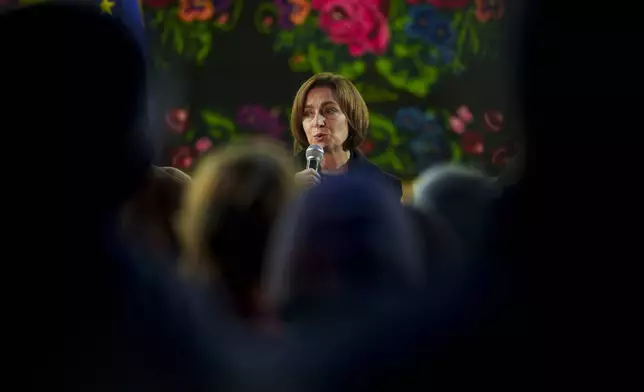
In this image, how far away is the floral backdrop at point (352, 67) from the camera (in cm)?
234

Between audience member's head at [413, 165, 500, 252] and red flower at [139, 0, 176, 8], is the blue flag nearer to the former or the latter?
audience member's head at [413, 165, 500, 252]

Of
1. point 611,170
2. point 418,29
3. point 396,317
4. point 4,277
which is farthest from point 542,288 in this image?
point 418,29

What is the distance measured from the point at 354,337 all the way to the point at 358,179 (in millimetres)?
151

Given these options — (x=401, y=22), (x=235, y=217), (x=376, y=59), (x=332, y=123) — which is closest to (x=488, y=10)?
(x=401, y=22)

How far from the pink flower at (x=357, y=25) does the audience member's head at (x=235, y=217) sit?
1.69 metres

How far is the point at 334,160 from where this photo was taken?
5.90ft

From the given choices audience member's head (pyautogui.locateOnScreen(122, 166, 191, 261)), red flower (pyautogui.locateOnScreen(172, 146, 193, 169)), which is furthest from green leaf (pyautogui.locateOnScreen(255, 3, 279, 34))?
audience member's head (pyautogui.locateOnScreen(122, 166, 191, 261))

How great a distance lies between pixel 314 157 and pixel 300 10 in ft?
3.11

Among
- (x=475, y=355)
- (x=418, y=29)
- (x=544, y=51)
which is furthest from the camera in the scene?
(x=418, y=29)

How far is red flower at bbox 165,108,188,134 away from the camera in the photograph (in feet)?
7.83

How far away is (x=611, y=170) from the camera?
0.47 meters

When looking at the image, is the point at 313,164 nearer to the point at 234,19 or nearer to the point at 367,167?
the point at 367,167

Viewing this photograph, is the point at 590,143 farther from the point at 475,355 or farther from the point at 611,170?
the point at 475,355

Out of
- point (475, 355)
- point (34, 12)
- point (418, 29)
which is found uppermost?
point (418, 29)
